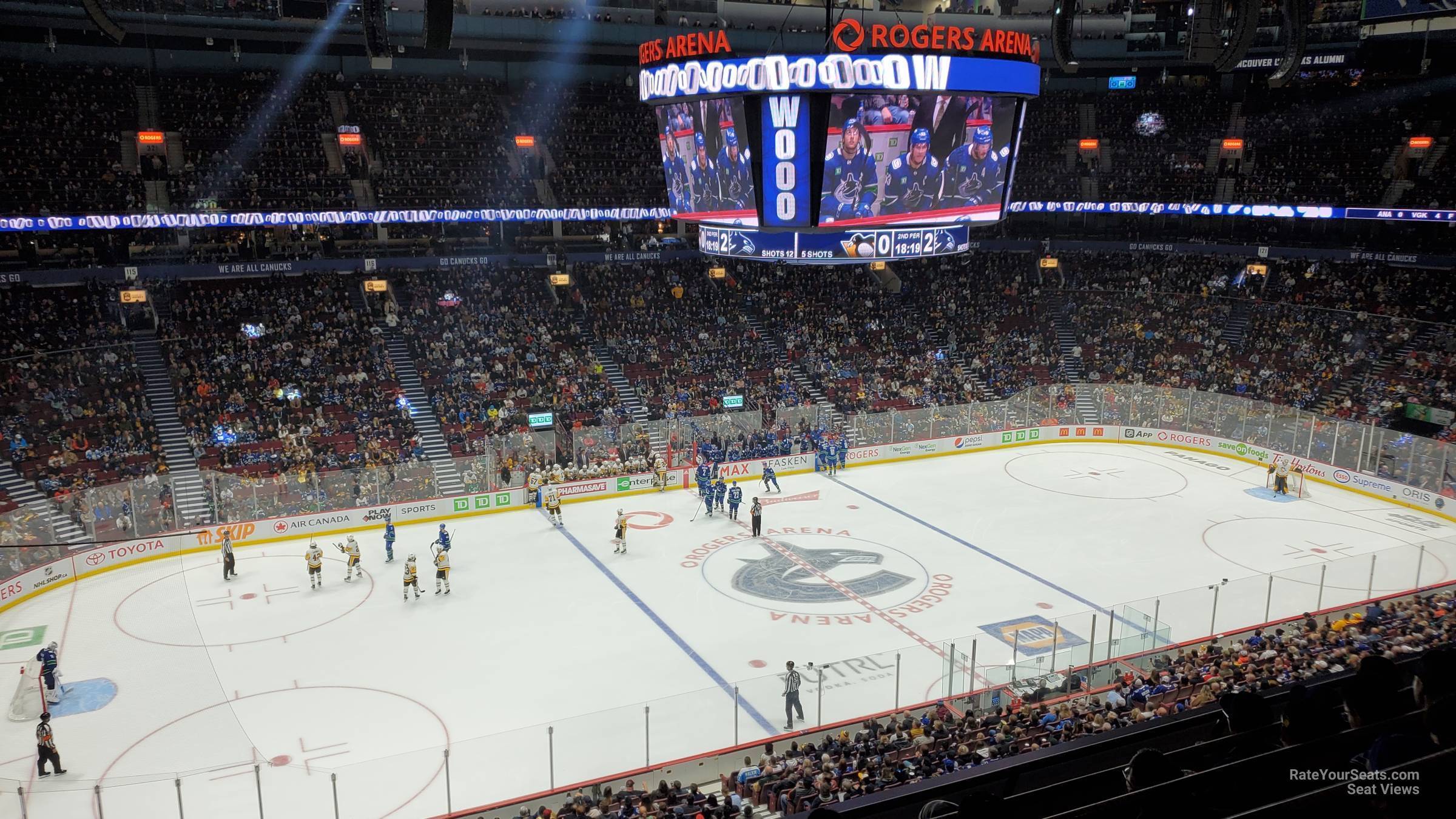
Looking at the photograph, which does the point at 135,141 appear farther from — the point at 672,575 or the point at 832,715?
the point at 832,715

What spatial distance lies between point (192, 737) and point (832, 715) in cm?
1017

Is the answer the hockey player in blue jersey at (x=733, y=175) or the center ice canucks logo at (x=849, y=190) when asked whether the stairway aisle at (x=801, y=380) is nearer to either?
the hockey player in blue jersey at (x=733, y=175)

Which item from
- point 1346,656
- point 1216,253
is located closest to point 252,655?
point 1346,656

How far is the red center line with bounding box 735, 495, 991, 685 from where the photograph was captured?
16219 mm


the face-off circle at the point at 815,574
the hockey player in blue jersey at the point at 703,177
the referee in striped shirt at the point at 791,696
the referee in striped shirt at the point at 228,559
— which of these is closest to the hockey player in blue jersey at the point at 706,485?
the face-off circle at the point at 815,574

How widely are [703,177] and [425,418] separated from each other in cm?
A: 1384

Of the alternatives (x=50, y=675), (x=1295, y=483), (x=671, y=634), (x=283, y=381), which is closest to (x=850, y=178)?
(x=671, y=634)

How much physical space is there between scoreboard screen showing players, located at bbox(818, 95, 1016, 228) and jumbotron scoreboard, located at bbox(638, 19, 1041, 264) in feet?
0.09

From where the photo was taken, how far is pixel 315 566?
73.6 feet

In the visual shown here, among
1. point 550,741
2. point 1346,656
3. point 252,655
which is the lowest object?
point 252,655

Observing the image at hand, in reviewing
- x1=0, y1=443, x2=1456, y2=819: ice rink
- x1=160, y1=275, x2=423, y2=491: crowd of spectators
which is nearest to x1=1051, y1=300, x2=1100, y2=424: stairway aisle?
x1=0, y1=443, x2=1456, y2=819: ice rink

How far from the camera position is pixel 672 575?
925 inches

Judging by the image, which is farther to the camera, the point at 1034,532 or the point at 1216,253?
the point at 1216,253

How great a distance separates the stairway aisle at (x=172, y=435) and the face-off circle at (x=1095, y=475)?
2302cm
